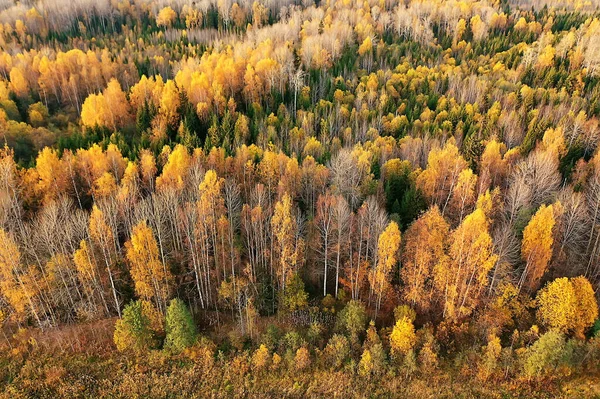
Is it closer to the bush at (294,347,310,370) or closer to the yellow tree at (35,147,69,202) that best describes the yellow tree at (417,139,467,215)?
the bush at (294,347,310,370)

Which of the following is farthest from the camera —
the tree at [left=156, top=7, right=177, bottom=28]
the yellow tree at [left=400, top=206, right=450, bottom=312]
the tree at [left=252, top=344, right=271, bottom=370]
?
the tree at [left=156, top=7, right=177, bottom=28]

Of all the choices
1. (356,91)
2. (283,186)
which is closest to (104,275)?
(283,186)

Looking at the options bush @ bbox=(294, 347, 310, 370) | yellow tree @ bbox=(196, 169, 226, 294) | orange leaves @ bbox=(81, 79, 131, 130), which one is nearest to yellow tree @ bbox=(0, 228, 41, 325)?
yellow tree @ bbox=(196, 169, 226, 294)

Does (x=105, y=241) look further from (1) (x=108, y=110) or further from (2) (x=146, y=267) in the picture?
(1) (x=108, y=110)

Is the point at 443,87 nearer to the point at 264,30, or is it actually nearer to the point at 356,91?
the point at 356,91

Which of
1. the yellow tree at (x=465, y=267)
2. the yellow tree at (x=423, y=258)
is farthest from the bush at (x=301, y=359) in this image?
the yellow tree at (x=465, y=267)

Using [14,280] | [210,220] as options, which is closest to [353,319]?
[210,220]
